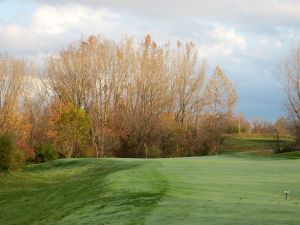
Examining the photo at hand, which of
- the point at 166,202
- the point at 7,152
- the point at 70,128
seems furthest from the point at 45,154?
the point at 166,202

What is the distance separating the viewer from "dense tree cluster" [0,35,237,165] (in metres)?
70.3

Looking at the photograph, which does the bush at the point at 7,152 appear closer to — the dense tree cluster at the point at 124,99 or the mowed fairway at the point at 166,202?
the mowed fairway at the point at 166,202

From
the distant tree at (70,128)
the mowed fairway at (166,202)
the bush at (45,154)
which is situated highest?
the distant tree at (70,128)

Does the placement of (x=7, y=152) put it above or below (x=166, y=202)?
above

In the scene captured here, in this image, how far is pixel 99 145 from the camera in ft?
231

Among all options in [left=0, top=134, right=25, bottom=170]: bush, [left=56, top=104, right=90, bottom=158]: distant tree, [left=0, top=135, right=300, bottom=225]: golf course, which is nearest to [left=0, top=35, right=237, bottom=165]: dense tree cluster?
[left=56, top=104, right=90, bottom=158]: distant tree

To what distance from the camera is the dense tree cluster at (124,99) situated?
7031 centimetres

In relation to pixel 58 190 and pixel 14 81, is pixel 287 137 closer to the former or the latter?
pixel 14 81

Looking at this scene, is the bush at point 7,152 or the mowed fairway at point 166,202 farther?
the bush at point 7,152

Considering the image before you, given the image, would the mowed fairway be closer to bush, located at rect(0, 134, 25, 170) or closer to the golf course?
the golf course

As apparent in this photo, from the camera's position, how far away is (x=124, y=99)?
254 feet

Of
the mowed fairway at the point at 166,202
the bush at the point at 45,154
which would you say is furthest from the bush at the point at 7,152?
the bush at the point at 45,154

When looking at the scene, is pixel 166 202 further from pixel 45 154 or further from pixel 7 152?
pixel 45 154

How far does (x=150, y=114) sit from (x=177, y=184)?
176ft
